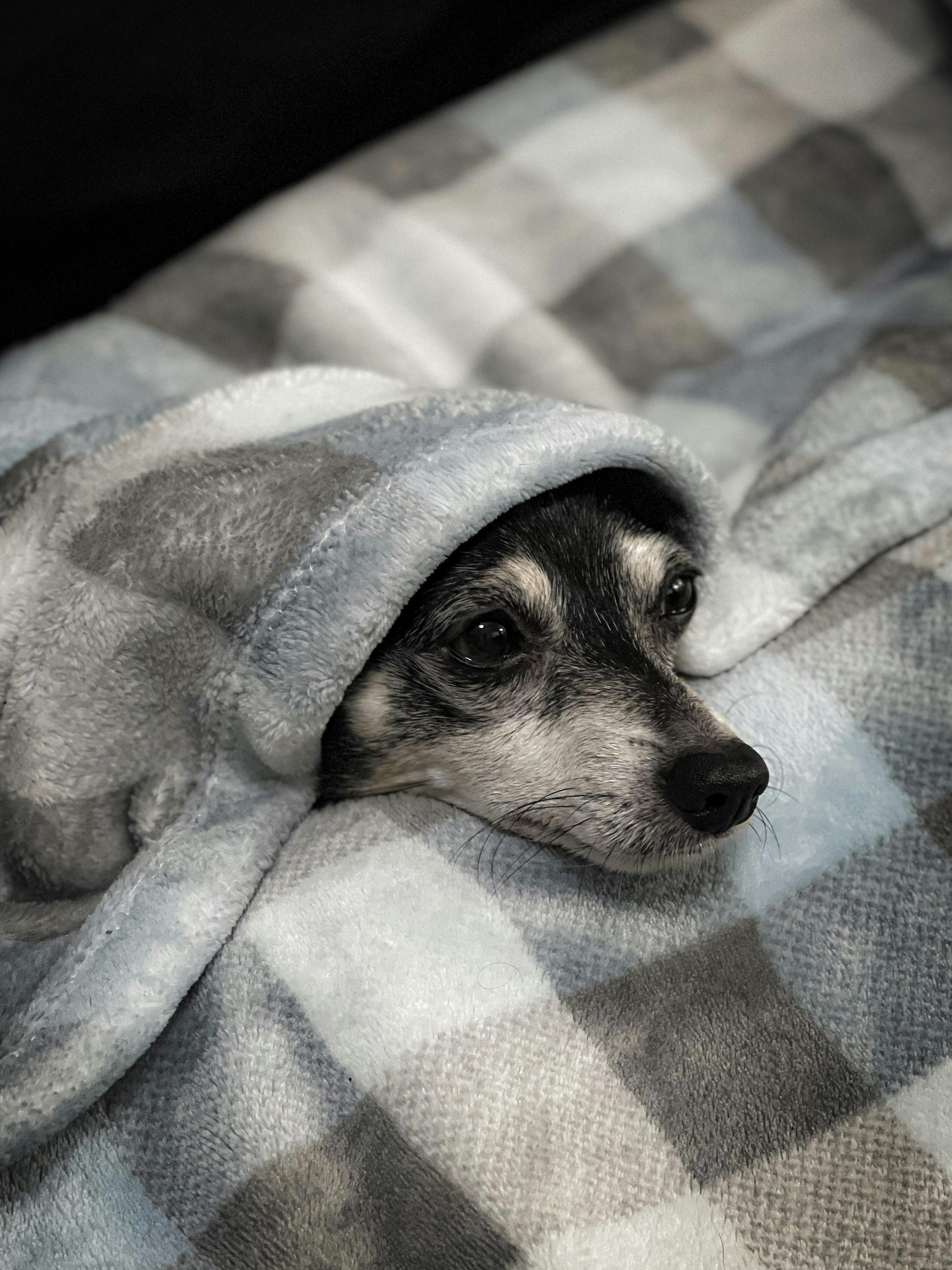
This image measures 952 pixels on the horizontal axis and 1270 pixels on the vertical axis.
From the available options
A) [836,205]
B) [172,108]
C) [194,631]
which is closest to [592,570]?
[194,631]

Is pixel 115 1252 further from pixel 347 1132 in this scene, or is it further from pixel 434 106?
pixel 434 106

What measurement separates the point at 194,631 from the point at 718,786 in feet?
2.47

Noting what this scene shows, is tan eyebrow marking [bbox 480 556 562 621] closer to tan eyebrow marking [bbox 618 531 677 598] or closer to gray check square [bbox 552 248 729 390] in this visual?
tan eyebrow marking [bbox 618 531 677 598]

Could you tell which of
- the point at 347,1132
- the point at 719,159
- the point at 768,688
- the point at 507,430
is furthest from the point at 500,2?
the point at 347,1132

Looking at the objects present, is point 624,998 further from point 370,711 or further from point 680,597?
point 680,597

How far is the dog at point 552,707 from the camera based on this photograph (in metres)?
1.36

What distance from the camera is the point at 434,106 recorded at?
2.59 m

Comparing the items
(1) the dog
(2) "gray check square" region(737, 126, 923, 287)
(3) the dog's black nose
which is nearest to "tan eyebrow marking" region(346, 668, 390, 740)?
(1) the dog

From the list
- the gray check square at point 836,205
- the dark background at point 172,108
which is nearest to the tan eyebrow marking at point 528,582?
the dark background at point 172,108

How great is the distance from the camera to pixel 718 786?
4.23 ft

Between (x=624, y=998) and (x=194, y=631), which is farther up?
(x=194, y=631)

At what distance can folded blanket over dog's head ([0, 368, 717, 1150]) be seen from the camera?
126 centimetres

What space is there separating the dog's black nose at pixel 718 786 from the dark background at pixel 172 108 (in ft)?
5.67

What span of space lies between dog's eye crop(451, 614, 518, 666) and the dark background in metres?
1.35
